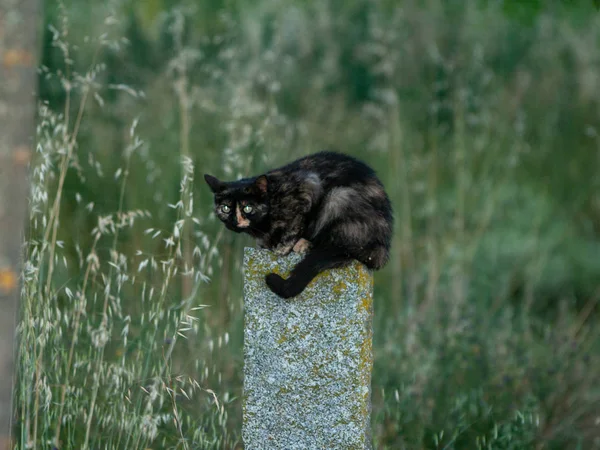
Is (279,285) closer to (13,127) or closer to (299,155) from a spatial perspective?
(13,127)

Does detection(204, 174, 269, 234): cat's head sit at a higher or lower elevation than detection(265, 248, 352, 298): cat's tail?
higher

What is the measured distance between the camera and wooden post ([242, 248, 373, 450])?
306 cm

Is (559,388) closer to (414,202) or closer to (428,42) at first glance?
(414,202)

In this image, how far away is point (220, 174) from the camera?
6.01m

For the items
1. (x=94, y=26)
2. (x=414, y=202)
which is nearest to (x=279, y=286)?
(x=414, y=202)

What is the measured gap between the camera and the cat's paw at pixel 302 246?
134 inches

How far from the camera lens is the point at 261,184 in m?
3.51

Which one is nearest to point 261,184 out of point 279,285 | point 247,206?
point 247,206

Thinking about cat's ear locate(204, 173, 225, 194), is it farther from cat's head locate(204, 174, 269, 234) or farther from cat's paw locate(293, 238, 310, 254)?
cat's paw locate(293, 238, 310, 254)

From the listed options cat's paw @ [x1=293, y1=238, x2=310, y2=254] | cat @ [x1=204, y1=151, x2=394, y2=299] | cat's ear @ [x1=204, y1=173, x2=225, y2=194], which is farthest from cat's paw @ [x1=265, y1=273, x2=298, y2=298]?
cat's ear @ [x1=204, y1=173, x2=225, y2=194]

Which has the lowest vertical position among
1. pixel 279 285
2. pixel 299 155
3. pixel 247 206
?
pixel 279 285

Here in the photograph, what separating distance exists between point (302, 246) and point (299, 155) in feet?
9.30

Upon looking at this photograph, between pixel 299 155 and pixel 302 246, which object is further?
pixel 299 155

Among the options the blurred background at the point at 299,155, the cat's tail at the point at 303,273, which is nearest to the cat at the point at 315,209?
the cat's tail at the point at 303,273
